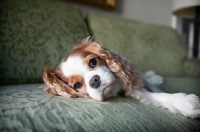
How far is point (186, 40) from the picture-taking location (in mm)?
3268

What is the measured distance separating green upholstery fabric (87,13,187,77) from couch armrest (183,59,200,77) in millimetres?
50

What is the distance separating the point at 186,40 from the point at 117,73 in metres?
2.70

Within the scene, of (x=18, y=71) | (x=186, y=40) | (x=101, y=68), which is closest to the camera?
(x=101, y=68)

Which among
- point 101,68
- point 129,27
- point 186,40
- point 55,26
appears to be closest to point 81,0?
point 129,27

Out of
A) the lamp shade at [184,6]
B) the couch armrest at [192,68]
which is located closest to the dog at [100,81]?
the couch armrest at [192,68]

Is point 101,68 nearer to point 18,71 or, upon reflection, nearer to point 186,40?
point 18,71

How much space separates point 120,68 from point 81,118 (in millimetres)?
522

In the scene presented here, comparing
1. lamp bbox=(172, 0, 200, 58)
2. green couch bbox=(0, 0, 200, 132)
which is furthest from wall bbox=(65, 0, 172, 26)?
green couch bbox=(0, 0, 200, 132)

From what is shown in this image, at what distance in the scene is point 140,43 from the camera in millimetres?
1933

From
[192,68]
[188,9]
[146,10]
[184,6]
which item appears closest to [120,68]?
[192,68]

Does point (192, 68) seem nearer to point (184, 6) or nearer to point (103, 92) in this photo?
point (184, 6)

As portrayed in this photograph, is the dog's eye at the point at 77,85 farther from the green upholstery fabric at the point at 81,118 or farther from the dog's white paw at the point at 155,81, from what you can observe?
the dog's white paw at the point at 155,81

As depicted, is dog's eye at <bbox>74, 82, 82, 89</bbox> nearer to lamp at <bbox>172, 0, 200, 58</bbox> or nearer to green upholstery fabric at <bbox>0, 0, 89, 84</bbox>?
green upholstery fabric at <bbox>0, 0, 89, 84</bbox>

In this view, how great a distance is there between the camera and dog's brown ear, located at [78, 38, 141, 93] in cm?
104
